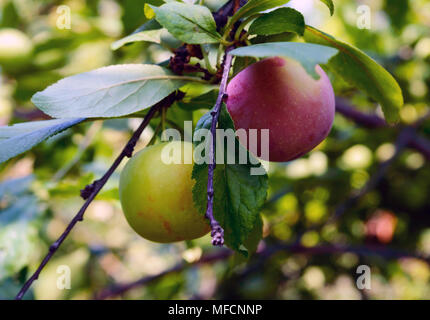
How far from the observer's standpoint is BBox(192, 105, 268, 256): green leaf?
55 centimetres

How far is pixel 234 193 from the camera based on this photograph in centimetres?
57

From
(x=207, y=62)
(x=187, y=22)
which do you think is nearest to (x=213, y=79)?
(x=207, y=62)

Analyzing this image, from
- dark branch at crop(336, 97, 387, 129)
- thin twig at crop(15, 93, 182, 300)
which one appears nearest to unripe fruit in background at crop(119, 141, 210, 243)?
thin twig at crop(15, 93, 182, 300)

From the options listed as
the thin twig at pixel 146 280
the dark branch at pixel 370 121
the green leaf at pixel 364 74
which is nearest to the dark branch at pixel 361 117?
the dark branch at pixel 370 121

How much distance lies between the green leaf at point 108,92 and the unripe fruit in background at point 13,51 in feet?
3.71

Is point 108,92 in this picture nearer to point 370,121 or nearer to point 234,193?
point 234,193

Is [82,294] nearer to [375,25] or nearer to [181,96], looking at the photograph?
[181,96]

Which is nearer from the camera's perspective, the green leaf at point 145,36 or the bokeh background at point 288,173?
the green leaf at point 145,36

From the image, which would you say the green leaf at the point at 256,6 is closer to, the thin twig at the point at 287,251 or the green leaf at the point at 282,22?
the green leaf at the point at 282,22

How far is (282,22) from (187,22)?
13 centimetres

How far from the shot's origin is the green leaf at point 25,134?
61 centimetres

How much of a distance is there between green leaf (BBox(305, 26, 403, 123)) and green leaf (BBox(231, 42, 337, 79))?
172mm

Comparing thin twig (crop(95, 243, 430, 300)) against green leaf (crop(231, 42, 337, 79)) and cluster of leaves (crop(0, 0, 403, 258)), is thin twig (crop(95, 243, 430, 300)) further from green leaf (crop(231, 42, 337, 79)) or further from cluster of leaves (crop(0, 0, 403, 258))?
green leaf (crop(231, 42, 337, 79))

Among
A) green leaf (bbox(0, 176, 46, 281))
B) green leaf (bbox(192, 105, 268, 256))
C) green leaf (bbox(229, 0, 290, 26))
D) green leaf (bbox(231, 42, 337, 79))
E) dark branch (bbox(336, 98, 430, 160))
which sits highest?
green leaf (bbox(229, 0, 290, 26))
